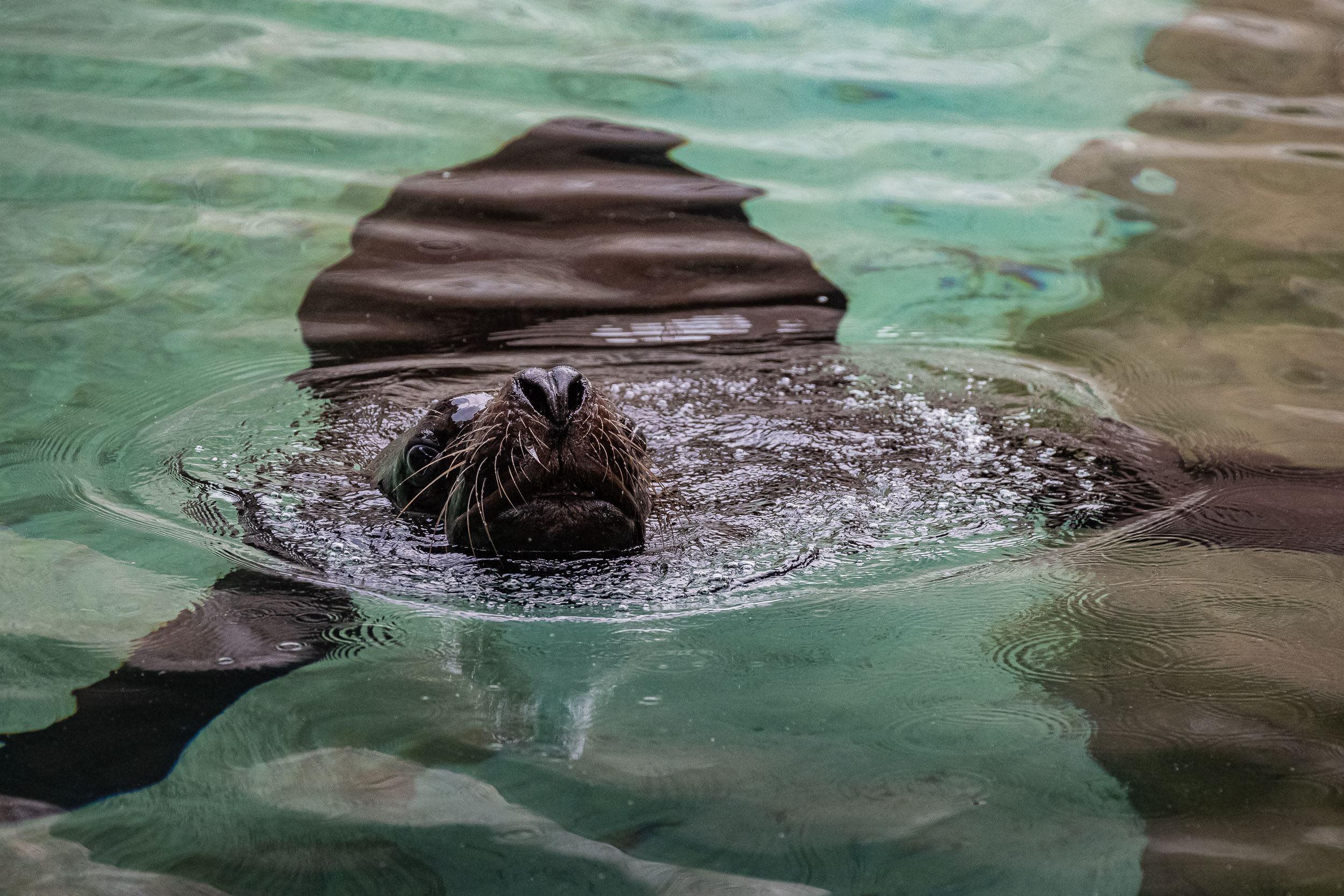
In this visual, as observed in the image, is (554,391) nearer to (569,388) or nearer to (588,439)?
(569,388)

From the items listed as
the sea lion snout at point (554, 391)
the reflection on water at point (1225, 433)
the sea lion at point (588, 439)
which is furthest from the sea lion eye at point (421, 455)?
the reflection on water at point (1225, 433)

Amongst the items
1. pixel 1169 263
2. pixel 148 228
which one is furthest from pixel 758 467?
pixel 148 228

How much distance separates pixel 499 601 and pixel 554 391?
0.52 m

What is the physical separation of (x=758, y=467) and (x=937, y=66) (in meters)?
4.21

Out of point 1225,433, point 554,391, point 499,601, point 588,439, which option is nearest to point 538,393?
point 554,391

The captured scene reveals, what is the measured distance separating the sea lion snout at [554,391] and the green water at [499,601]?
475 mm

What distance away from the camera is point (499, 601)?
10.6 ft

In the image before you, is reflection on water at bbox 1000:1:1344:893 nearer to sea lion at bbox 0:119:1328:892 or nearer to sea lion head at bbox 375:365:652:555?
sea lion at bbox 0:119:1328:892

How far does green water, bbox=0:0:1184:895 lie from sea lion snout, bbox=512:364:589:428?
0.47 meters

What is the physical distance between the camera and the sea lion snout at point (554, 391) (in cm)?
318

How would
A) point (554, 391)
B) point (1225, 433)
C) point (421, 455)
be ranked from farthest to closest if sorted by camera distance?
1. point (1225, 433)
2. point (421, 455)
3. point (554, 391)

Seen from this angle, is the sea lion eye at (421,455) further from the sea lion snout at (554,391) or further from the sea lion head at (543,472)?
the sea lion snout at (554,391)

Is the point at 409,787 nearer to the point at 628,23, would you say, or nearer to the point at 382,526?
the point at 382,526

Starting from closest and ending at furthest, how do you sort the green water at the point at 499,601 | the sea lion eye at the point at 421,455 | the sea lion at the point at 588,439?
the green water at the point at 499,601 < the sea lion at the point at 588,439 < the sea lion eye at the point at 421,455
